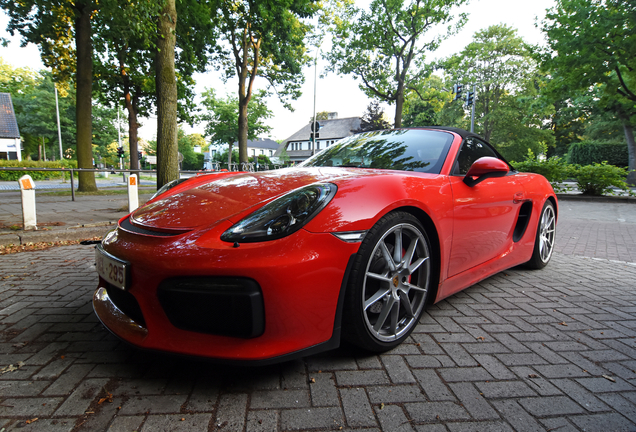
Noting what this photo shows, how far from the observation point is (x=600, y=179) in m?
12.0

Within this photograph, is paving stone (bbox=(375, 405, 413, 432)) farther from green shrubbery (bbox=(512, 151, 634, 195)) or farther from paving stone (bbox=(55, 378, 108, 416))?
green shrubbery (bbox=(512, 151, 634, 195))

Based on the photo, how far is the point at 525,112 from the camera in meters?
33.2

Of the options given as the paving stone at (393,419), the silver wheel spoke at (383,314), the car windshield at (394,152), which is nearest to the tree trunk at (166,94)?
A: the car windshield at (394,152)

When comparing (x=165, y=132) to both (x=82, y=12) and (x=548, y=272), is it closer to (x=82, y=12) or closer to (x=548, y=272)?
(x=548, y=272)

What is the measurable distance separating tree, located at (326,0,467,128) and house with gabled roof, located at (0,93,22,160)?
1543 inches

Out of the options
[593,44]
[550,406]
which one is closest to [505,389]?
[550,406]

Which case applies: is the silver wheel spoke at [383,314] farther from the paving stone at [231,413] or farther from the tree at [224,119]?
the tree at [224,119]

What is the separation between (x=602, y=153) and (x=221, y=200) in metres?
36.5

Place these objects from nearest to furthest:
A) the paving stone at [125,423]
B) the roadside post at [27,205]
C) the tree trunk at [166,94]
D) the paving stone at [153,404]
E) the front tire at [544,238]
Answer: the paving stone at [125,423], the paving stone at [153,404], the front tire at [544,238], the roadside post at [27,205], the tree trunk at [166,94]

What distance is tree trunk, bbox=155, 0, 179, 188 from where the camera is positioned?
643 centimetres

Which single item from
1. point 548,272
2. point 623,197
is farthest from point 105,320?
point 623,197

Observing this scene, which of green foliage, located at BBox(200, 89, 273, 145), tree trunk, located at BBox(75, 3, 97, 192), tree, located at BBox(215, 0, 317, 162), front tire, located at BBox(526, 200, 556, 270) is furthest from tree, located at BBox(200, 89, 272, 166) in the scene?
front tire, located at BBox(526, 200, 556, 270)

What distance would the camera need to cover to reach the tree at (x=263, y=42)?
13391mm

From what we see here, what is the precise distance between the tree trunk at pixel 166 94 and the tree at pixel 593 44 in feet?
49.1
